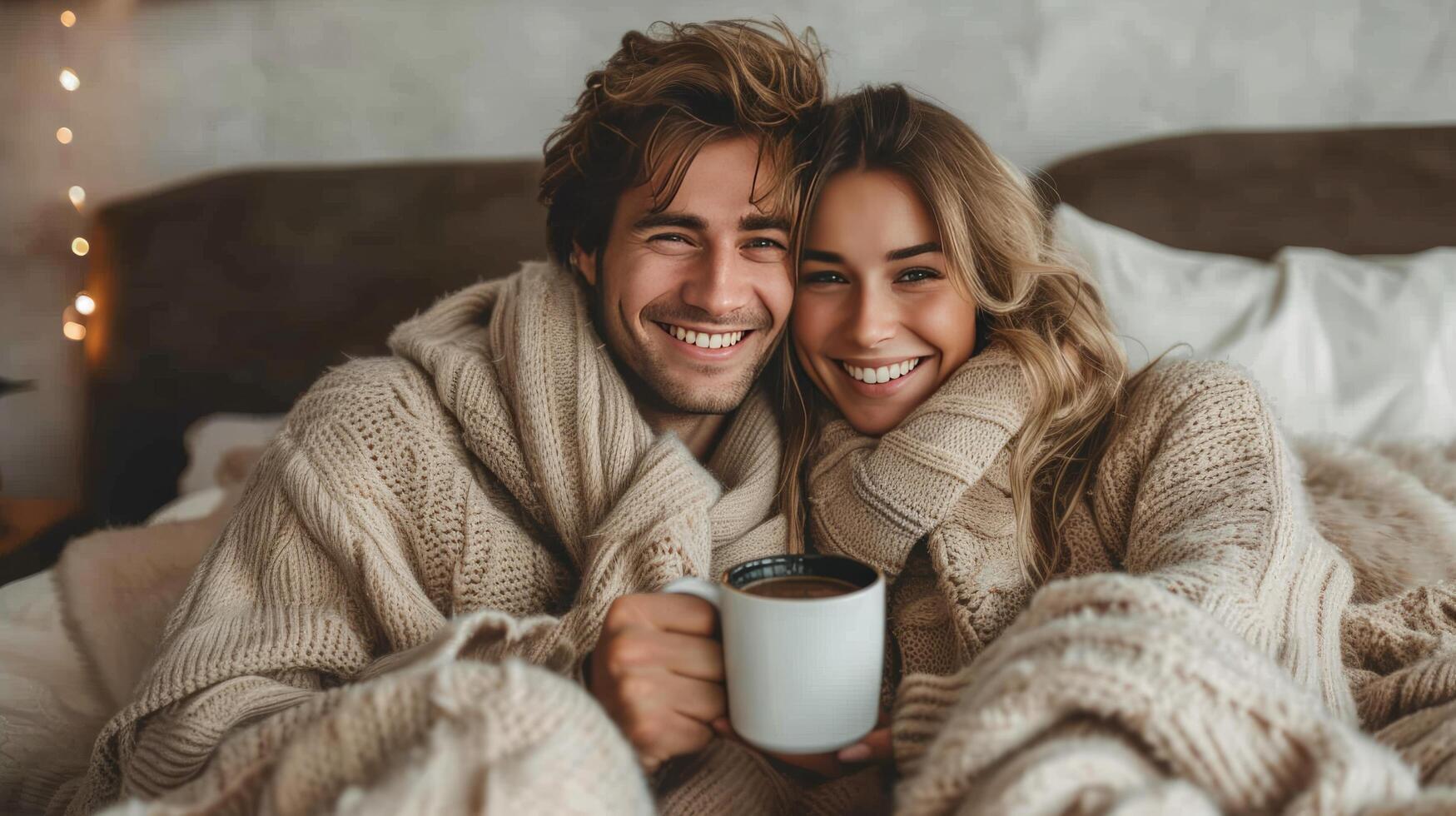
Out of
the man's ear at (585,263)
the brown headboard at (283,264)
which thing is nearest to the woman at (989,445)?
the man's ear at (585,263)

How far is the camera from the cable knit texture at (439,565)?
25.1 inches

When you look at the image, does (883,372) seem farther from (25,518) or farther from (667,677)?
(25,518)

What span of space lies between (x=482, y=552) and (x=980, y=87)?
1415 mm

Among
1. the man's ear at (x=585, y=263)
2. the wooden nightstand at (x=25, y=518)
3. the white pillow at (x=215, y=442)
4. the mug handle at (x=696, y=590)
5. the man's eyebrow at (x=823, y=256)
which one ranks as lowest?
the wooden nightstand at (x=25, y=518)

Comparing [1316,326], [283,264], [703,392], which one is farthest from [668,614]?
[283,264]

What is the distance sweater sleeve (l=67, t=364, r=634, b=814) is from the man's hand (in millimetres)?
86

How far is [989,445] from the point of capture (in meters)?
1.07

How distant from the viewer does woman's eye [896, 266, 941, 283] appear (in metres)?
1.16

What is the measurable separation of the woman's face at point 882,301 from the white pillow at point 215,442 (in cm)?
109

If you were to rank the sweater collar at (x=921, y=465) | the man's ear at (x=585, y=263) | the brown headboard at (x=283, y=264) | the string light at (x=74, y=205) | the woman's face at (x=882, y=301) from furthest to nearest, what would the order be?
the string light at (x=74, y=205)
the brown headboard at (x=283, y=264)
the man's ear at (x=585, y=263)
the woman's face at (x=882, y=301)
the sweater collar at (x=921, y=465)

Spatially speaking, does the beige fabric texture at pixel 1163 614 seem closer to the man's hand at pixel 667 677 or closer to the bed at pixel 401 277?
the man's hand at pixel 667 677

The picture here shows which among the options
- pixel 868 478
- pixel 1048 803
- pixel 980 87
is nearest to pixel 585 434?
pixel 868 478

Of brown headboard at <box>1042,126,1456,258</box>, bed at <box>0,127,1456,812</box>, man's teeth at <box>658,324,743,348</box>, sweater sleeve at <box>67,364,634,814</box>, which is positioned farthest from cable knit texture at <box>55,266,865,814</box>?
brown headboard at <box>1042,126,1456,258</box>

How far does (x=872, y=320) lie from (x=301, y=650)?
2.29ft
